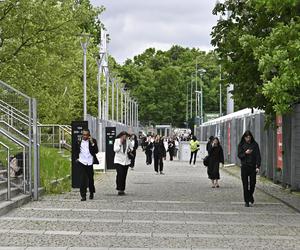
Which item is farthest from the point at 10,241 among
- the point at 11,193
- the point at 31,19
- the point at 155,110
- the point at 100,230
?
the point at 155,110

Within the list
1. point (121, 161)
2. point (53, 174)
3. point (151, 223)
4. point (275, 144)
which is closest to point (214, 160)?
point (275, 144)

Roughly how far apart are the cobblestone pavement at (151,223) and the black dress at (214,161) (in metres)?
2.88

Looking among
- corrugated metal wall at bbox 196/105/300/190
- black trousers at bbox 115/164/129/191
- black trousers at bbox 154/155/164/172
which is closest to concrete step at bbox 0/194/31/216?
black trousers at bbox 115/164/129/191

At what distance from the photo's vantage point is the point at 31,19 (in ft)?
79.1

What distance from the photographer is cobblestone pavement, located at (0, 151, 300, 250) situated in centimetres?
1035

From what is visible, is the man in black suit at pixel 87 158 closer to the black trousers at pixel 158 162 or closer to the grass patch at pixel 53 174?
the grass patch at pixel 53 174

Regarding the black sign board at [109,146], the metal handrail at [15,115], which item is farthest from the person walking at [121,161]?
the black sign board at [109,146]

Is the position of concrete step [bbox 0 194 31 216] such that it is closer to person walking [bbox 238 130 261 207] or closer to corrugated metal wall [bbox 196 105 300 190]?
person walking [bbox 238 130 261 207]

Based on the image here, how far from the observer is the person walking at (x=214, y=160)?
73.7 ft

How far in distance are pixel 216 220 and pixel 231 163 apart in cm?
2672

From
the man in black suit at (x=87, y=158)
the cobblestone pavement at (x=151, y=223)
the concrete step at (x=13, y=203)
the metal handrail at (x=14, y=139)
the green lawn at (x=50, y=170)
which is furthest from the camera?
the man in black suit at (x=87, y=158)

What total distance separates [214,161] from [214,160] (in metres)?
0.04

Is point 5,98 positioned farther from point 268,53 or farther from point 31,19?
point 268,53

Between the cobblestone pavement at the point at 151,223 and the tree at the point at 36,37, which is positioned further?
the tree at the point at 36,37
